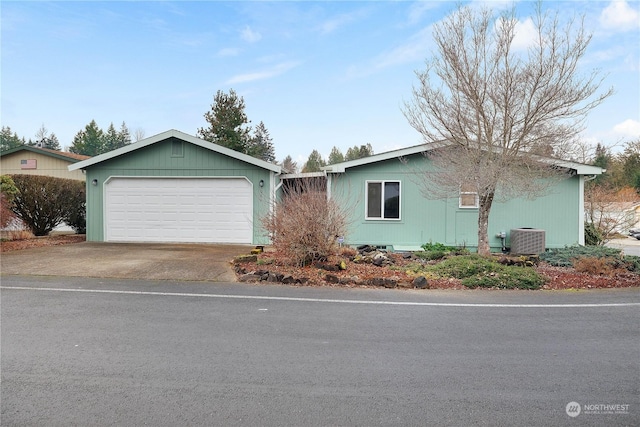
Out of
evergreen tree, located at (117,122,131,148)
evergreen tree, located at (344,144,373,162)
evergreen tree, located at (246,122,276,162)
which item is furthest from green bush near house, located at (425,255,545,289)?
evergreen tree, located at (117,122,131,148)

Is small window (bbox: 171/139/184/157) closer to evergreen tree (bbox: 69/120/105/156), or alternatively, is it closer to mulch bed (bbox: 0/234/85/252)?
mulch bed (bbox: 0/234/85/252)

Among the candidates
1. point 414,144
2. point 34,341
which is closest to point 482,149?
point 414,144

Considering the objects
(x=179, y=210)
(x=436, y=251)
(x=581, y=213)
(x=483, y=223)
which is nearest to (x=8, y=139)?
(x=179, y=210)

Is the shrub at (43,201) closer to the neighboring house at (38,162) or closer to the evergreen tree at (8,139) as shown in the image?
the neighboring house at (38,162)

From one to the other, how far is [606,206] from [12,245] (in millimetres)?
20685

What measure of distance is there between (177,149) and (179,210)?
6.87 ft

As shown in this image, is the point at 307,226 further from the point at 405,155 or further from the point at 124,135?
the point at 124,135

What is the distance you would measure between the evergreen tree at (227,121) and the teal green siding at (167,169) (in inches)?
779

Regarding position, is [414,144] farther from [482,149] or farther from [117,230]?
[117,230]

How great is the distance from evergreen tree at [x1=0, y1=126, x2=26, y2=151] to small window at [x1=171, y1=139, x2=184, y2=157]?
5690 centimetres

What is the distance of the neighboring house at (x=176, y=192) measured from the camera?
13680 millimetres

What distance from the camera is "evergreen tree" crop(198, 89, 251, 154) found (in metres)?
33.9

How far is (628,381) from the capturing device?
344 cm

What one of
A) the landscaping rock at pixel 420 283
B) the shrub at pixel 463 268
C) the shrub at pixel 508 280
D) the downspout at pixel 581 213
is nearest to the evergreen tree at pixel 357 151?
the downspout at pixel 581 213
